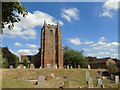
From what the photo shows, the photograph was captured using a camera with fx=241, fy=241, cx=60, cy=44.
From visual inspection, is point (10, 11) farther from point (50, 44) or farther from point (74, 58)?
point (74, 58)

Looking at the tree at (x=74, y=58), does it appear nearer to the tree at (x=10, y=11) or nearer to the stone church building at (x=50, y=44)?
the stone church building at (x=50, y=44)

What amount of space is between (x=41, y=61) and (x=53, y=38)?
7.53 metres

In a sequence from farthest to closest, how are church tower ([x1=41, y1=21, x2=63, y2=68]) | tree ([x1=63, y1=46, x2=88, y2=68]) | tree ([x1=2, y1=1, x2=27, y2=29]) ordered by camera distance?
1. tree ([x1=63, y1=46, x2=88, y2=68])
2. church tower ([x1=41, y1=21, x2=63, y2=68])
3. tree ([x1=2, y1=1, x2=27, y2=29])

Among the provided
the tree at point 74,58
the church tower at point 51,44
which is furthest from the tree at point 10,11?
the tree at point 74,58

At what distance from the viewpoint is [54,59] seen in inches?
2677

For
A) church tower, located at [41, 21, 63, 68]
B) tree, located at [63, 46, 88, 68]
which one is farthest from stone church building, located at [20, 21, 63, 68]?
tree, located at [63, 46, 88, 68]

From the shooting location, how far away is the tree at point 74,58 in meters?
81.4

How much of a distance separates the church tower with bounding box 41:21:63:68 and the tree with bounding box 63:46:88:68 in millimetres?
14234

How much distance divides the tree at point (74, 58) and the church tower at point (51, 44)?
46.7 feet

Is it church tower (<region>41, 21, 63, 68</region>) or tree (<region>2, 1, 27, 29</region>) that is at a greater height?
church tower (<region>41, 21, 63, 68</region>)

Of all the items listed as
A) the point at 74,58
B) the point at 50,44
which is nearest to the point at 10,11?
the point at 50,44

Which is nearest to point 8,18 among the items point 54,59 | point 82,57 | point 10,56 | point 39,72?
point 39,72

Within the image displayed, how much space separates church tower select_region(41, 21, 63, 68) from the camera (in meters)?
68.0

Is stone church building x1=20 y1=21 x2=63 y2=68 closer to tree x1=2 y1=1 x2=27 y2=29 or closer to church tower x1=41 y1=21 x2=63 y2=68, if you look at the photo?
church tower x1=41 y1=21 x2=63 y2=68
